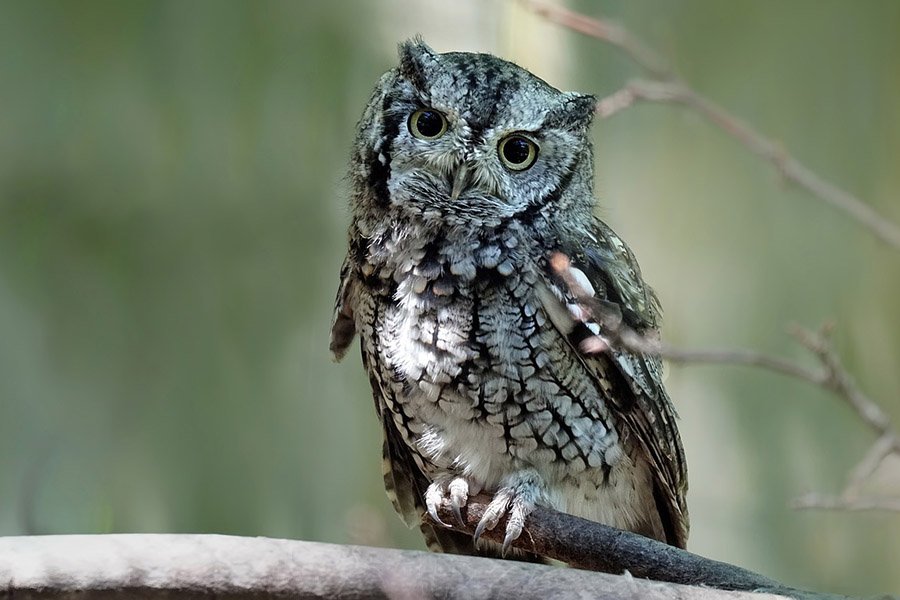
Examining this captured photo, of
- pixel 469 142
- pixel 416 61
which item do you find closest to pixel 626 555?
pixel 469 142

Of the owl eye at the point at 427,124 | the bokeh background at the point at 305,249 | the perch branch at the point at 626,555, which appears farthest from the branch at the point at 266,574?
the bokeh background at the point at 305,249

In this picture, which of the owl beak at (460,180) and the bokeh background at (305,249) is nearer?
the owl beak at (460,180)

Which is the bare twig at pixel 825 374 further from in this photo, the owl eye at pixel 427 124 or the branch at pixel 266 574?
the owl eye at pixel 427 124

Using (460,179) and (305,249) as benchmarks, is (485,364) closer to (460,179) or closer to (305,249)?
(460,179)

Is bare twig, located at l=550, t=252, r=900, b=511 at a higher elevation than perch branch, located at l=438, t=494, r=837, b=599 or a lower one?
higher

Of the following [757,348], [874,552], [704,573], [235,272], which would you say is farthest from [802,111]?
[704,573]

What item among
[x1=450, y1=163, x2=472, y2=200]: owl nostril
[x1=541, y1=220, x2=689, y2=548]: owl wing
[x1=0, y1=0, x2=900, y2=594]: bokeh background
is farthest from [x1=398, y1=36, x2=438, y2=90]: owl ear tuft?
[x1=0, y1=0, x2=900, y2=594]: bokeh background

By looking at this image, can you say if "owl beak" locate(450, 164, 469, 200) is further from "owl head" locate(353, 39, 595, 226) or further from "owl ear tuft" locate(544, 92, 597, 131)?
"owl ear tuft" locate(544, 92, 597, 131)
